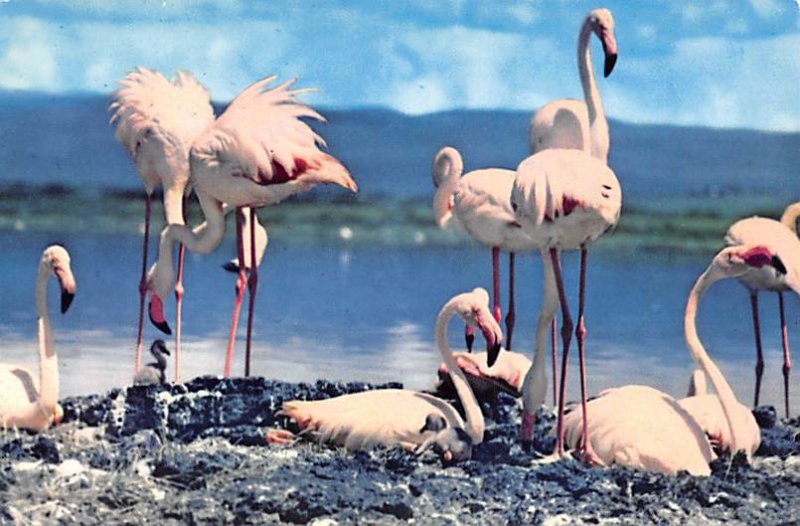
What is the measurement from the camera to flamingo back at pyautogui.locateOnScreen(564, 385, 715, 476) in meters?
4.53

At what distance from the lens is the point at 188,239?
4.97m

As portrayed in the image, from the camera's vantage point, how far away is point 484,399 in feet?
16.5

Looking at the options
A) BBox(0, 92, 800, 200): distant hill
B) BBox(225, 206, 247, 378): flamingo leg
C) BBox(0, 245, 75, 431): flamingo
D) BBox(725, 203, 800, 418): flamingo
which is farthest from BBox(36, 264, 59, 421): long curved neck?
BBox(725, 203, 800, 418): flamingo

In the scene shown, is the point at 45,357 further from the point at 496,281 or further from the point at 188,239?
the point at 496,281

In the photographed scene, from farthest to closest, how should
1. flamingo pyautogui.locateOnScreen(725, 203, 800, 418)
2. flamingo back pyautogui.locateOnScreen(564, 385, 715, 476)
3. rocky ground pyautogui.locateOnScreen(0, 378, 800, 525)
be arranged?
1. flamingo pyautogui.locateOnScreen(725, 203, 800, 418)
2. flamingo back pyautogui.locateOnScreen(564, 385, 715, 476)
3. rocky ground pyautogui.locateOnScreen(0, 378, 800, 525)

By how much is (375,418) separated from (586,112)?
48.4 inches

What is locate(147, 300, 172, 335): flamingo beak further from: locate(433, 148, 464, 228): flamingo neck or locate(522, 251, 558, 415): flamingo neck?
locate(522, 251, 558, 415): flamingo neck

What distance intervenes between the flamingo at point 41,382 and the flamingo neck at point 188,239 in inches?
12.5

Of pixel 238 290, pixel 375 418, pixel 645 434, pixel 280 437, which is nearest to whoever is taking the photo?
pixel 645 434

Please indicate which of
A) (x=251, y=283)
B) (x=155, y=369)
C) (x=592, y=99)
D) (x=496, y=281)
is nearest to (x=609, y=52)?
(x=592, y=99)

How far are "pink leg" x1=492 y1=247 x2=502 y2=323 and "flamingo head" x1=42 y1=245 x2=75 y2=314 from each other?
143 centimetres

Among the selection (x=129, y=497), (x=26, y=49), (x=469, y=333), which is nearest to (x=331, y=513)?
(x=129, y=497)

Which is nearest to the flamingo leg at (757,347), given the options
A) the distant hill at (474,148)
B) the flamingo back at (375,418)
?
the distant hill at (474,148)

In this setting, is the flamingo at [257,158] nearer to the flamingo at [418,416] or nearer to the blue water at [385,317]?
the blue water at [385,317]
